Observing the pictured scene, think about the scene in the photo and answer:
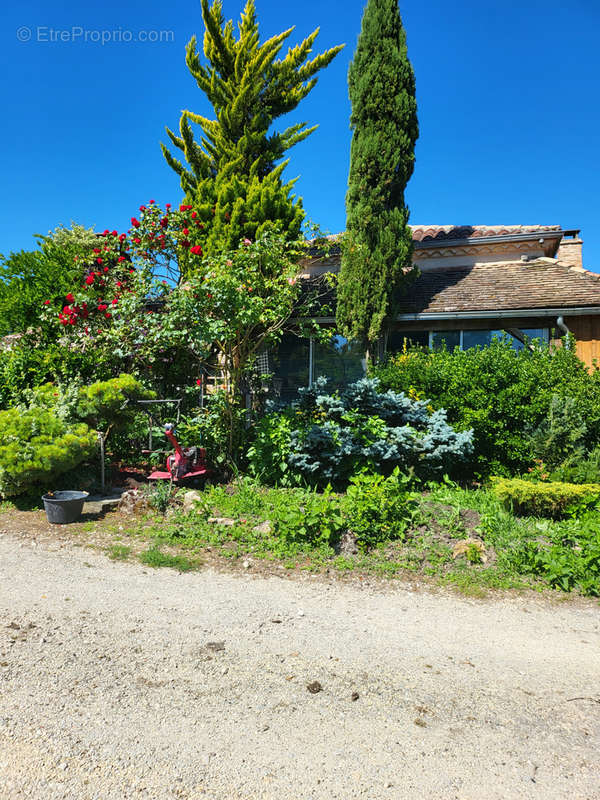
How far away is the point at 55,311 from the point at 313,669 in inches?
366

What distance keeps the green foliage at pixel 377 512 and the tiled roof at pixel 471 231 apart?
1065 centimetres

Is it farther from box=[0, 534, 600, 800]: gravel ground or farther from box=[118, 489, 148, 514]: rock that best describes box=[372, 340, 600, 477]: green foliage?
box=[118, 489, 148, 514]: rock

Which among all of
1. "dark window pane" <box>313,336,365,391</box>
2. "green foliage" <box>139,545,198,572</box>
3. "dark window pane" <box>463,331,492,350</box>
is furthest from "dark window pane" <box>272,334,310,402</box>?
"green foliage" <box>139,545,198,572</box>

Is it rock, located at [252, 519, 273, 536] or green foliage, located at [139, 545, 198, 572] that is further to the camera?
rock, located at [252, 519, 273, 536]

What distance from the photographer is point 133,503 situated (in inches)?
266

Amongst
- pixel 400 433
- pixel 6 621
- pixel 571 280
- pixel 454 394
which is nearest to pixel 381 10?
pixel 571 280

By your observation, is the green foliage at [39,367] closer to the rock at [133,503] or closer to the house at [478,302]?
the rock at [133,503]

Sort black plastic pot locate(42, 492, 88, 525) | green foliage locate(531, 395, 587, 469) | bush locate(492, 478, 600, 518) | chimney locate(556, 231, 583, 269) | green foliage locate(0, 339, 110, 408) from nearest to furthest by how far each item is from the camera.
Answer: bush locate(492, 478, 600, 518)
black plastic pot locate(42, 492, 88, 525)
green foliage locate(531, 395, 587, 469)
green foliage locate(0, 339, 110, 408)
chimney locate(556, 231, 583, 269)

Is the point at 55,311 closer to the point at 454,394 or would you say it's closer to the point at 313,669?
the point at 454,394

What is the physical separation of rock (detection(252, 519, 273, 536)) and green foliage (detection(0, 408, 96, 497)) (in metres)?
2.98

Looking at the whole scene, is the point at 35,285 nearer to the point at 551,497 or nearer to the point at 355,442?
the point at 355,442

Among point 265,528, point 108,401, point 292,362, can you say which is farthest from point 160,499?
point 292,362

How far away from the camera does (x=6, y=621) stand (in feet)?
12.1

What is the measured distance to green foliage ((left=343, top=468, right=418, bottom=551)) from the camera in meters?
5.28
